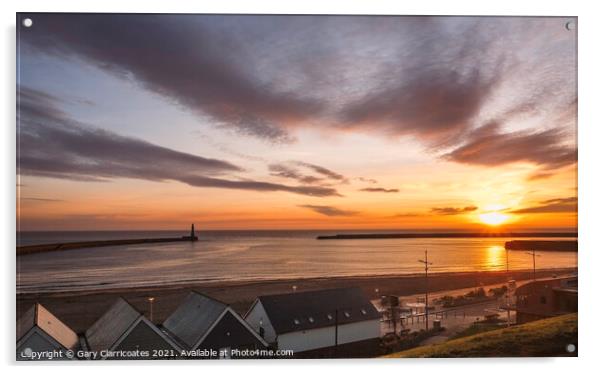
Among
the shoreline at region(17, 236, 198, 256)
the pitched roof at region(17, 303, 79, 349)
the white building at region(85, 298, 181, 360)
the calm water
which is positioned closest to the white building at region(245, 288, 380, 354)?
the calm water

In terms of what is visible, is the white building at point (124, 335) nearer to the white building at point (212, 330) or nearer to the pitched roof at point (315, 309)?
the white building at point (212, 330)

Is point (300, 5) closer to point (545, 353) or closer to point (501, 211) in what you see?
point (501, 211)

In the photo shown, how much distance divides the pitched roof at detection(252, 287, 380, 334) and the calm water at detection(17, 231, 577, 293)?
0.52 ft

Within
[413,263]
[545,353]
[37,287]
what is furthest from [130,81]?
[545,353]

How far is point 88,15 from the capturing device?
129 inches

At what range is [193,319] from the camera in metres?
3.27

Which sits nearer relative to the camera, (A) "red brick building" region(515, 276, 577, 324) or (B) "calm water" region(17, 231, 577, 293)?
(B) "calm water" region(17, 231, 577, 293)

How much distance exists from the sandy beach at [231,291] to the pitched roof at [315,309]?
0.20ft

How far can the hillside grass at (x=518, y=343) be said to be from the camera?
329 cm

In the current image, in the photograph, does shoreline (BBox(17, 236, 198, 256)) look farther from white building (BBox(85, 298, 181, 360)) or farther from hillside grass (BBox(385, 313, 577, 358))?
hillside grass (BBox(385, 313, 577, 358))

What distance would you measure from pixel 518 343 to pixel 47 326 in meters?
3.40

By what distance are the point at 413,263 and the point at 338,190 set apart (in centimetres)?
85

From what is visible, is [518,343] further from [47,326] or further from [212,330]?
[47,326]

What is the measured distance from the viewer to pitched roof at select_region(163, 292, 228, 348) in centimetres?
324
